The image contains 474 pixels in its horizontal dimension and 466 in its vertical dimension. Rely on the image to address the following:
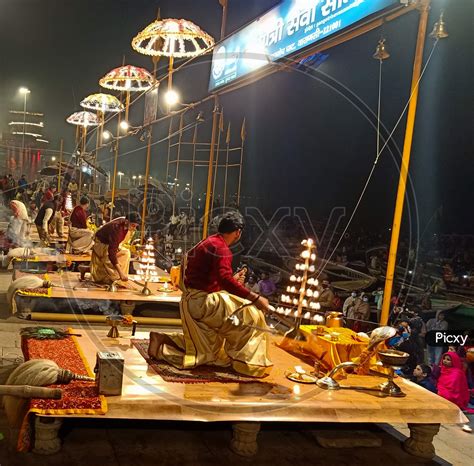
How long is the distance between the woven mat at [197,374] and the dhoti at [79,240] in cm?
808

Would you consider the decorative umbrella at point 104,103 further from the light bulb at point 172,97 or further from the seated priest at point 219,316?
the seated priest at point 219,316

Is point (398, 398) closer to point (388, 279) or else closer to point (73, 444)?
point (388, 279)

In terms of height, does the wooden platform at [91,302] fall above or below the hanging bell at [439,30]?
below

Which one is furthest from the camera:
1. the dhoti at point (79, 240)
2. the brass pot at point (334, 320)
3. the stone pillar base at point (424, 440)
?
the dhoti at point (79, 240)

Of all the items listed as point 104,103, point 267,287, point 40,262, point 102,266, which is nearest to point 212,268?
point 102,266

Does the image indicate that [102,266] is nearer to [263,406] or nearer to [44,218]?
[44,218]

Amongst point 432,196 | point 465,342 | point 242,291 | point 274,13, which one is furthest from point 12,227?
point 432,196

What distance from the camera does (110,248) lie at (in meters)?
9.12

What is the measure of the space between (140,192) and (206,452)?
63.9 ft

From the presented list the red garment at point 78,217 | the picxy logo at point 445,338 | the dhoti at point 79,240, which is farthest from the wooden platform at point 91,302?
the picxy logo at point 445,338

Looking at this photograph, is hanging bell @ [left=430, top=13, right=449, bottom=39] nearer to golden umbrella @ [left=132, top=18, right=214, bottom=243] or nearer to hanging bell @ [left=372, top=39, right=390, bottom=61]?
hanging bell @ [left=372, top=39, right=390, bottom=61]

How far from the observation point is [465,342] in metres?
7.16

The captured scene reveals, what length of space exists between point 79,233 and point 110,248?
424 cm

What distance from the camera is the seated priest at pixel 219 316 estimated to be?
5.24 m
